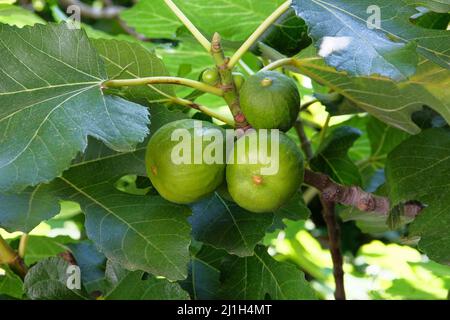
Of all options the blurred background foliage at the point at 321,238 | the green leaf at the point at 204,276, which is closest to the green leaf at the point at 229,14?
the blurred background foliage at the point at 321,238

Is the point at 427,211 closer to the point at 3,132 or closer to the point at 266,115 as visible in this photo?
the point at 266,115

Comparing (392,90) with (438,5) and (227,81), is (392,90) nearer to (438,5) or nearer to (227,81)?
(438,5)

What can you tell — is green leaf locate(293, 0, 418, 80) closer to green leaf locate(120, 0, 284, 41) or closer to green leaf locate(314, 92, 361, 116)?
green leaf locate(314, 92, 361, 116)

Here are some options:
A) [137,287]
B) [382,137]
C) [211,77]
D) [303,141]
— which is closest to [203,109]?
[211,77]

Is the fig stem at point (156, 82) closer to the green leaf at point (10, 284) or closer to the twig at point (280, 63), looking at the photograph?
the twig at point (280, 63)

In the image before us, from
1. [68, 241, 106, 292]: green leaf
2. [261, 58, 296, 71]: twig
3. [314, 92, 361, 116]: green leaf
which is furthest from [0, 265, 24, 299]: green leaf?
[314, 92, 361, 116]: green leaf
